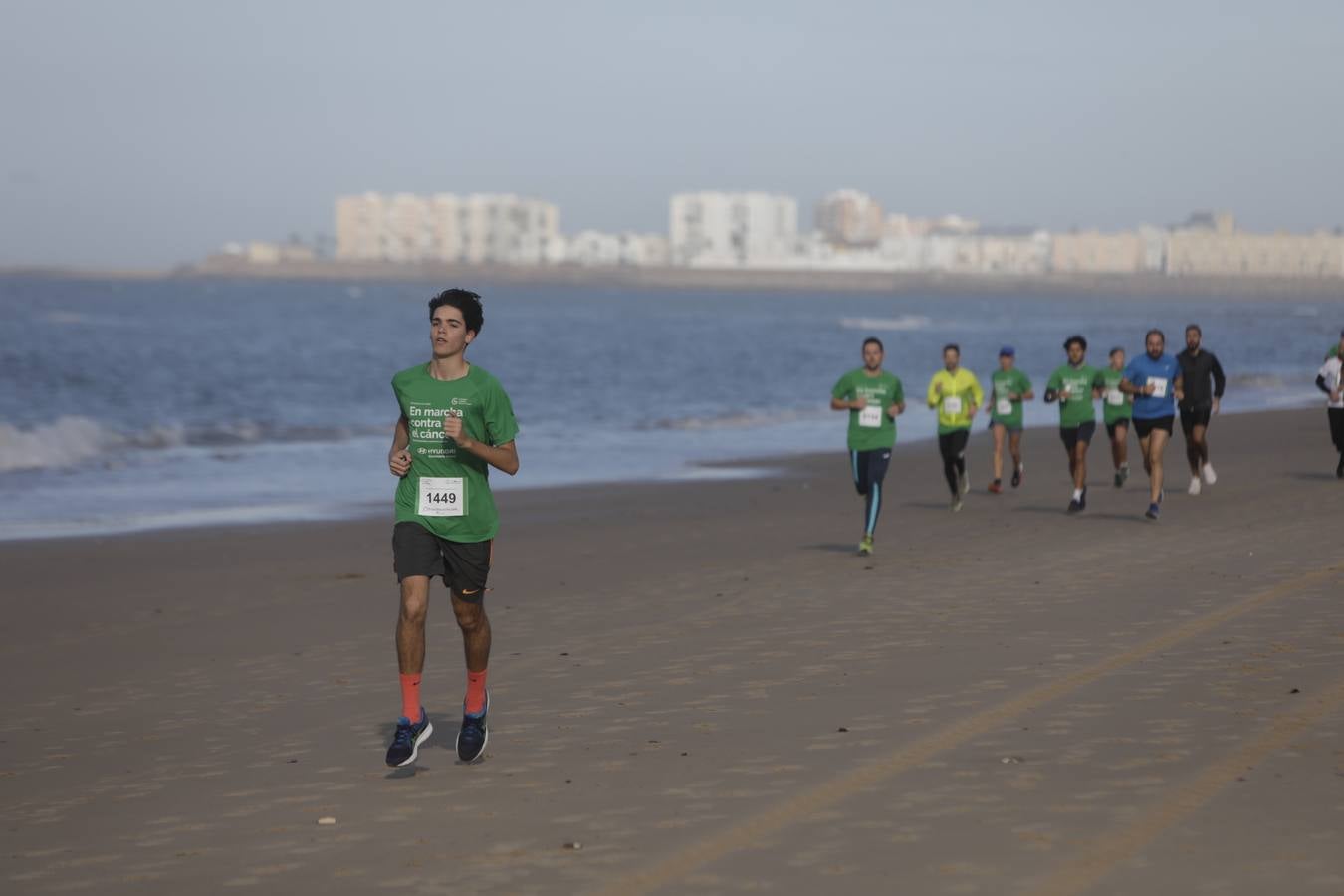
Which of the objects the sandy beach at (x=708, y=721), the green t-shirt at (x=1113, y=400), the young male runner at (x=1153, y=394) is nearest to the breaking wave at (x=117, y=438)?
the sandy beach at (x=708, y=721)

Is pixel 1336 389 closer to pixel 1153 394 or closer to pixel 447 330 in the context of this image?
pixel 1153 394

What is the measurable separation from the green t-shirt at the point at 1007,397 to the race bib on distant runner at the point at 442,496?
11.9 metres

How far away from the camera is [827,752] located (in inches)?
238

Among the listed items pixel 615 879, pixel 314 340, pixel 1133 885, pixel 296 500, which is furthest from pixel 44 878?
pixel 314 340

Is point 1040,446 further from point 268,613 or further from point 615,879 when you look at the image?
point 615,879

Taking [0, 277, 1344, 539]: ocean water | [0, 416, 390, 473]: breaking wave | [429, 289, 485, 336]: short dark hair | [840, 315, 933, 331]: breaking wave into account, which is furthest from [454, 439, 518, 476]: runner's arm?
[840, 315, 933, 331]: breaking wave

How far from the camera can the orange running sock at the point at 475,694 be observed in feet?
20.0

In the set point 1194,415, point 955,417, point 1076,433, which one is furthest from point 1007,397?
point 955,417

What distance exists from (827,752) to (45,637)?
521 centimetres

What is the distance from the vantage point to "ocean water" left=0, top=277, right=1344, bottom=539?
63.3ft

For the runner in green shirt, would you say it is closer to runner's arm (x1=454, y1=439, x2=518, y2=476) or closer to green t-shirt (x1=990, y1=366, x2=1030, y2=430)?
green t-shirt (x1=990, y1=366, x2=1030, y2=430)

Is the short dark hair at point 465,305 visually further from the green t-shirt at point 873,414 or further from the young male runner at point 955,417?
the young male runner at point 955,417

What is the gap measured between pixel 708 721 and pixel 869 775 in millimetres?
1084

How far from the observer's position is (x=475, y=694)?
6105 mm
